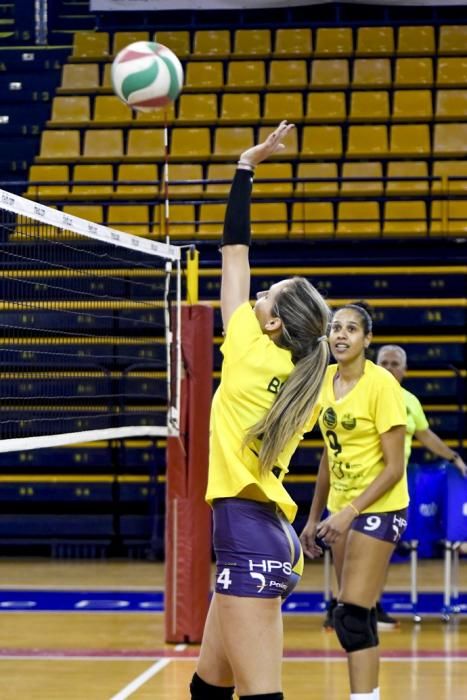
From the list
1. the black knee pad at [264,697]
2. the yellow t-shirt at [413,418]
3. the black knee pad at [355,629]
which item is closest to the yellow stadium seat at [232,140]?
the yellow t-shirt at [413,418]

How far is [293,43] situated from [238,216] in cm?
1266

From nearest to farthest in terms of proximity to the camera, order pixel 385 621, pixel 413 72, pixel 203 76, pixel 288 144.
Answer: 1. pixel 385 621
2. pixel 288 144
3. pixel 413 72
4. pixel 203 76

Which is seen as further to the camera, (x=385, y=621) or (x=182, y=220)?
(x=182, y=220)

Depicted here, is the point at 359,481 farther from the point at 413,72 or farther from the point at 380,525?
the point at 413,72

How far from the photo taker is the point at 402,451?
17.5 ft

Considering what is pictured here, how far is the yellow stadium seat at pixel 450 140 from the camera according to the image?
14008 millimetres

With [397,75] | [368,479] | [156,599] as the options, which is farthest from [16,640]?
[397,75]

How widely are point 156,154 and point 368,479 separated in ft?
31.5

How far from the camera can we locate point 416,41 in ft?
50.8

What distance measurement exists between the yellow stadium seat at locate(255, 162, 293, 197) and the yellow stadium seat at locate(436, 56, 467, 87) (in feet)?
7.42

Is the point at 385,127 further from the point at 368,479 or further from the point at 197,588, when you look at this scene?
the point at 368,479

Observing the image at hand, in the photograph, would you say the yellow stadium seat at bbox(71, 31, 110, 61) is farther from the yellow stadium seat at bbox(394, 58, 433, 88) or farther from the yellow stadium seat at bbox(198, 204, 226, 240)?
the yellow stadium seat at bbox(394, 58, 433, 88)

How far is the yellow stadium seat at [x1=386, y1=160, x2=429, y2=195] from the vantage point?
13.5m

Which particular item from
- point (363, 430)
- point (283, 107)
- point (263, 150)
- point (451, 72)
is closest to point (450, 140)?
point (451, 72)
